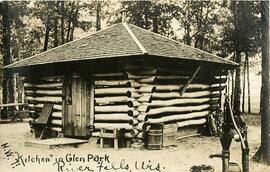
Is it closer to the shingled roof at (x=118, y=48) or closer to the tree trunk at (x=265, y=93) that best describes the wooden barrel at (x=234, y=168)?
the tree trunk at (x=265, y=93)

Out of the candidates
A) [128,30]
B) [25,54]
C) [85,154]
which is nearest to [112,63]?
[128,30]

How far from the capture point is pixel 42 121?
1462 centimetres

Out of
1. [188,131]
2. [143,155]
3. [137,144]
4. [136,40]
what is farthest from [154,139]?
[188,131]

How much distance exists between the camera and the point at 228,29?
28.4 metres

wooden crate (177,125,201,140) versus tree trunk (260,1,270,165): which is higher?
tree trunk (260,1,270,165)

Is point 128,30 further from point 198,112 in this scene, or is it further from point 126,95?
point 198,112

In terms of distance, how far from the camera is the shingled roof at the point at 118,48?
12286 millimetres

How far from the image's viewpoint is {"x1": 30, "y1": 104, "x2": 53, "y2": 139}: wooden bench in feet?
47.6

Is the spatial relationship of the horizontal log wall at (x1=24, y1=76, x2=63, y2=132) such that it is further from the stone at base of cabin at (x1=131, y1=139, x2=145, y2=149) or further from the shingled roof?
the stone at base of cabin at (x1=131, y1=139, x2=145, y2=149)

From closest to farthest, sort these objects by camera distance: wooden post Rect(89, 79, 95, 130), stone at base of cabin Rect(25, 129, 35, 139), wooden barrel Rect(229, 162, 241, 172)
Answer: wooden barrel Rect(229, 162, 241, 172) → wooden post Rect(89, 79, 95, 130) → stone at base of cabin Rect(25, 129, 35, 139)

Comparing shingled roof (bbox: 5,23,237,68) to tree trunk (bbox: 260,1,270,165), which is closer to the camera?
tree trunk (bbox: 260,1,270,165)

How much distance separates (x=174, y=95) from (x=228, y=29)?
16.1 m

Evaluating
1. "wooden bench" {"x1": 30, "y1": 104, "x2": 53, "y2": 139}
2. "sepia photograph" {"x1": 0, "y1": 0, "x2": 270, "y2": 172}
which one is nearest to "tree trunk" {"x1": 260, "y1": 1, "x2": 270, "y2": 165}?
"sepia photograph" {"x1": 0, "y1": 0, "x2": 270, "y2": 172}

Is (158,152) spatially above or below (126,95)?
below
